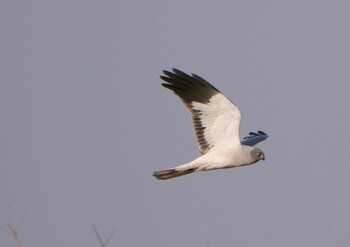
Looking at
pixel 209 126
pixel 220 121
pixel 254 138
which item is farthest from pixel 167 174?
pixel 254 138

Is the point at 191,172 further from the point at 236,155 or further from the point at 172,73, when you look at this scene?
the point at 172,73

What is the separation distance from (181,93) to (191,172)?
5.41 ft

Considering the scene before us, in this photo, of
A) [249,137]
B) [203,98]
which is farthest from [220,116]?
[249,137]

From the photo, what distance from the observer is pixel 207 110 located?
13.1 m

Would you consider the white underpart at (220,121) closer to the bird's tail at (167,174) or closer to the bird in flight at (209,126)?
the bird in flight at (209,126)

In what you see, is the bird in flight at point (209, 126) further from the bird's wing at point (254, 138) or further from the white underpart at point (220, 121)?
the bird's wing at point (254, 138)

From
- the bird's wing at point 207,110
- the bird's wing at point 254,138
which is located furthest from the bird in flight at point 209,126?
the bird's wing at point 254,138

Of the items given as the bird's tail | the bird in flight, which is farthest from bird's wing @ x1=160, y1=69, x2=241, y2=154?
the bird's tail

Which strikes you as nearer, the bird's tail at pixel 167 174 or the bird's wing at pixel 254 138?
the bird's tail at pixel 167 174

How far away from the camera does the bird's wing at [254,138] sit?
1612 centimetres

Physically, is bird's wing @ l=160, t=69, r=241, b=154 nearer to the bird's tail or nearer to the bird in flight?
the bird in flight

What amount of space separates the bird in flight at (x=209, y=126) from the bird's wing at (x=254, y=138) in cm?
239

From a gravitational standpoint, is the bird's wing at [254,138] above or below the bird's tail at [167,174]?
above

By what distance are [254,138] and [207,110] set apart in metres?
3.79
